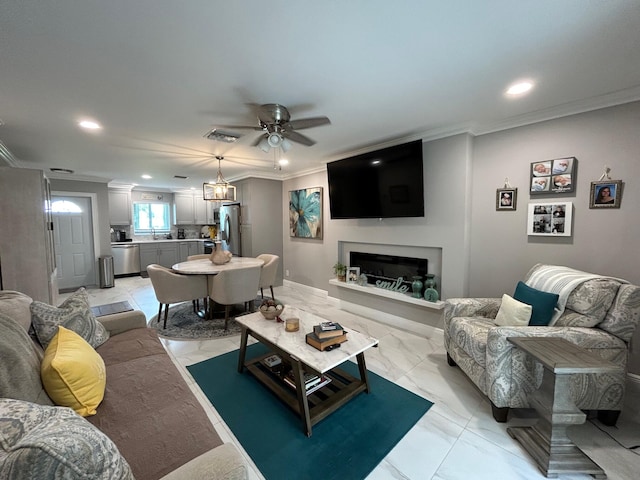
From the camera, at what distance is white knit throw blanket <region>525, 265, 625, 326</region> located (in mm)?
2006

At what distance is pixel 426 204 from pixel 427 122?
909mm

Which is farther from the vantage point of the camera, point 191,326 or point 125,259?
point 125,259

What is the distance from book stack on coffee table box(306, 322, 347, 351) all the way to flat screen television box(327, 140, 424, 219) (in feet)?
5.95

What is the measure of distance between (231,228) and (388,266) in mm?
3403

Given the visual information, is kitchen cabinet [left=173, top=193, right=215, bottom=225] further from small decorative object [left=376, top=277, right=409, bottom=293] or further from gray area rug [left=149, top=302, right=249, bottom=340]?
small decorative object [left=376, top=277, right=409, bottom=293]

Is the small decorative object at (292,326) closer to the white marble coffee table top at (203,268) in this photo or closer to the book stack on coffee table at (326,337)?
the book stack on coffee table at (326,337)

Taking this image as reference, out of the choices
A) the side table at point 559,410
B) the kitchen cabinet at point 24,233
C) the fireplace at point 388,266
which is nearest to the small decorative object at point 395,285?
the fireplace at point 388,266

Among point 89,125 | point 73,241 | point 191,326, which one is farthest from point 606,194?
point 73,241

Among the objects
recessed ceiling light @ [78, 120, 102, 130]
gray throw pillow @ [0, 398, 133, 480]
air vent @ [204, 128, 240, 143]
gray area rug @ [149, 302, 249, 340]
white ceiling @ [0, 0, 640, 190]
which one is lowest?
gray area rug @ [149, 302, 249, 340]

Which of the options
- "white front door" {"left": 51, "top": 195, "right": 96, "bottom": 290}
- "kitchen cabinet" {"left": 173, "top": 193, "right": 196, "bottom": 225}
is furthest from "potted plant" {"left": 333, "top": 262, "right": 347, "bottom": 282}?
"kitchen cabinet" {"left": 173, "top": 193, "right": 196, "bottom": 225}

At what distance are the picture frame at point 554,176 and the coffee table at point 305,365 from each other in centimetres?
215

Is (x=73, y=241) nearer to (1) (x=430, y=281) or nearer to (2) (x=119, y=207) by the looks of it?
(2) (x=119, y=207)

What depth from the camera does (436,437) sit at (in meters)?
1.75

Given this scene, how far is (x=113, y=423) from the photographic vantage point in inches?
48.7
